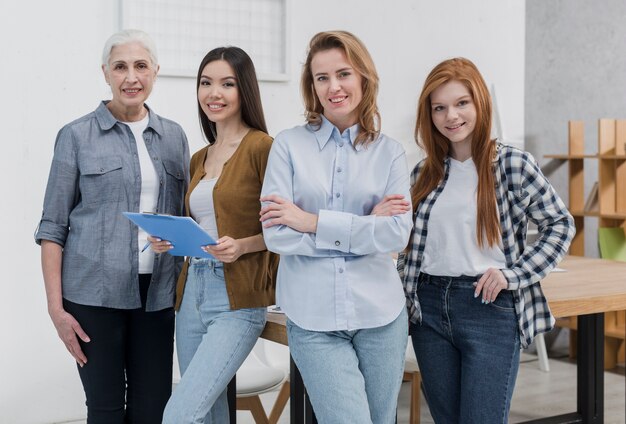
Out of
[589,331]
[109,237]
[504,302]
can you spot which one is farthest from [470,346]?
[589,331]

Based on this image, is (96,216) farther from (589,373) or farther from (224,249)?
(589,373)

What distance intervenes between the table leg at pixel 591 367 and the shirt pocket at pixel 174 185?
1.73 meters

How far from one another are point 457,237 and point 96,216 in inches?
39.8

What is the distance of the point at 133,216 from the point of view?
1948 mm

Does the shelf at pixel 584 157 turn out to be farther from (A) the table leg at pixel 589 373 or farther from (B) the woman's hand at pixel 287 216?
(B) the woman's hand at pixel 287 216

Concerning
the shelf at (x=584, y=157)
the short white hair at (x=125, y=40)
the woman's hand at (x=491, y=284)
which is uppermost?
the short white hair at (x=125, y=40)

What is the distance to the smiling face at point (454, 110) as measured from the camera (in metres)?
2.04

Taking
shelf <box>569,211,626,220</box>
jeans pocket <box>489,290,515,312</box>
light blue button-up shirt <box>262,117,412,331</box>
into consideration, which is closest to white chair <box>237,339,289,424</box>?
light blue button-up shirt <box>262,117,412,331</box>

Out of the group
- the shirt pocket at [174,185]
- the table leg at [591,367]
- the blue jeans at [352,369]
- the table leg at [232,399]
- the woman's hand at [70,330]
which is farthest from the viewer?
the table leg at [591,367]

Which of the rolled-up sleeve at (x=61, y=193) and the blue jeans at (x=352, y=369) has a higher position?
the rolled-up sleeve at (x=61, y=193)

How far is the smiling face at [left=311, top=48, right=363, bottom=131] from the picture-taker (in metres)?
1.88

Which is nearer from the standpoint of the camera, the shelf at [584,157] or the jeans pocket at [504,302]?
the jeans pocket at [504,302]

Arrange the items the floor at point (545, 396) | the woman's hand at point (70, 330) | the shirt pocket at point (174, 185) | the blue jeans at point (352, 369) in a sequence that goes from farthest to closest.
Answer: the floor at point (545, 396), the shirt pocket at point (174, 185), the woman's hand at point (70, 330), the blue jeans at point (352, 369)

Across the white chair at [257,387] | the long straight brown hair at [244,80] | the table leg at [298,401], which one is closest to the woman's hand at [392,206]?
the long straight brown hair at [244,80]
